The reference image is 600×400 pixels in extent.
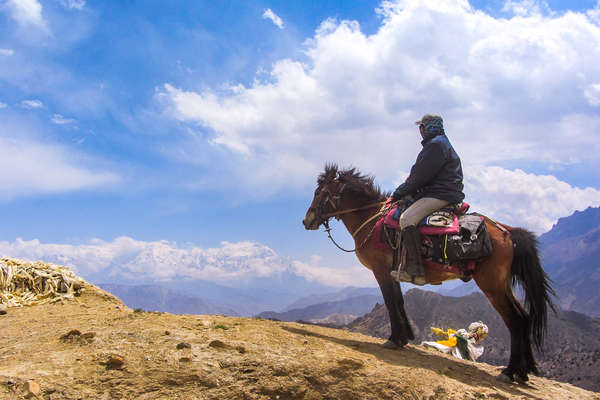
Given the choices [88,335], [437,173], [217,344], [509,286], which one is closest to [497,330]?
[509,286]

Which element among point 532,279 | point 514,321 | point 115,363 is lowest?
point 115,363

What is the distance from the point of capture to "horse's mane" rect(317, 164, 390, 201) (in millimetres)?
9359

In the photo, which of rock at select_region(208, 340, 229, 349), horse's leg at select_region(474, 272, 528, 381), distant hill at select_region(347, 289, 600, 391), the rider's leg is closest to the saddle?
the rider's leg

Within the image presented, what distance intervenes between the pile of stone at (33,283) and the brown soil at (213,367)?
10.3ft

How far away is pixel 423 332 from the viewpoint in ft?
221

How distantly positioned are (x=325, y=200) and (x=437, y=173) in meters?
2.87

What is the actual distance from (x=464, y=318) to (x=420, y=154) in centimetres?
7558

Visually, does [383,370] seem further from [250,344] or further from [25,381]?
[25,381]

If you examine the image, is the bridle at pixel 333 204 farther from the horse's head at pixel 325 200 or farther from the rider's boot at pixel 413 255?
the rider's boot at pixel 413 255

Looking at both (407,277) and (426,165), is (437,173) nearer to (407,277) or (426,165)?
(426,165)

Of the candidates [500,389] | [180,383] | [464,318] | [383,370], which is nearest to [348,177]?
[383,370]

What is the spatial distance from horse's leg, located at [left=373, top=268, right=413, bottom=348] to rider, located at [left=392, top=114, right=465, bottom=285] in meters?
0.60

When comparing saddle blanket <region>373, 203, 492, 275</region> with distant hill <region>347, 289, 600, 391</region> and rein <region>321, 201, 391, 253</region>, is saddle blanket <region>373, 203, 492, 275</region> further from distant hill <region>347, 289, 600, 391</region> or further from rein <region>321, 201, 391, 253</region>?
distant hill <region>347, 289, 600, 391</region>

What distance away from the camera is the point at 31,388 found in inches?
177
